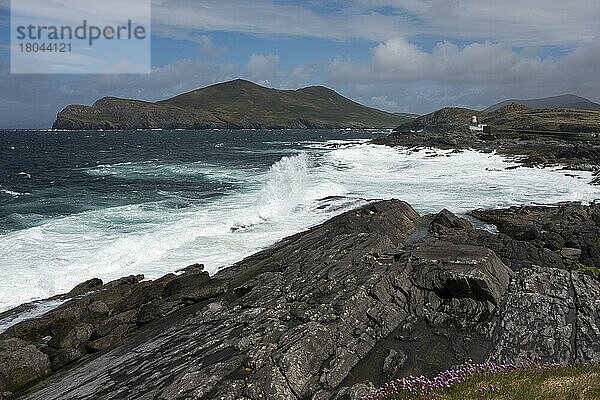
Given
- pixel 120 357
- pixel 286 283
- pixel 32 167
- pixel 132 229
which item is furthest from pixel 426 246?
pixel 32 167

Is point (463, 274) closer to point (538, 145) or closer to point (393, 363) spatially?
point (393, 363)

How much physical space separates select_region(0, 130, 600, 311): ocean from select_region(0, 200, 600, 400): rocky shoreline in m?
5.57

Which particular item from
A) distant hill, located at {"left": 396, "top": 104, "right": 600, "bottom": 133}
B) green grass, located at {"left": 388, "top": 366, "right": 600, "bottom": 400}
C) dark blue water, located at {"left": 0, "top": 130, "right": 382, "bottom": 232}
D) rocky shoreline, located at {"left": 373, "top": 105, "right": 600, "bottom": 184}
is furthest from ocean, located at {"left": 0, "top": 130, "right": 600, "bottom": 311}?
distant hill, located at {"left": 396, "top": 104, "right": 600, "bottom": 133}

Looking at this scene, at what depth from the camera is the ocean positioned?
25438mm

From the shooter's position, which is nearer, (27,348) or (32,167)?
(27,348)

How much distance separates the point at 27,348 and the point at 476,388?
46.8 ft

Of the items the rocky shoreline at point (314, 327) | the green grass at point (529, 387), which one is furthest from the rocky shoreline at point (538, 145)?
the green grass at point (529, 387)

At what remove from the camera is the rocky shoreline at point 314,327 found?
37.5ft

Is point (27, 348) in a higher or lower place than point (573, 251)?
lower

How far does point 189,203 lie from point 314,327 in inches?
1212

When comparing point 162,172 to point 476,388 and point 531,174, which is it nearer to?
point 531,174

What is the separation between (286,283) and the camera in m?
16.0

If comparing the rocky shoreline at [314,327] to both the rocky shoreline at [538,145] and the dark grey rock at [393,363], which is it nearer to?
the dark grey rock at [393,363]

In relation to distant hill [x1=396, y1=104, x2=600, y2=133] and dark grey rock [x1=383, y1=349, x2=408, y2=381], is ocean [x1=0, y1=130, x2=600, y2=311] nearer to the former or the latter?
dark grey rock [x1=383, y1=349, x2=408, y2=381]
